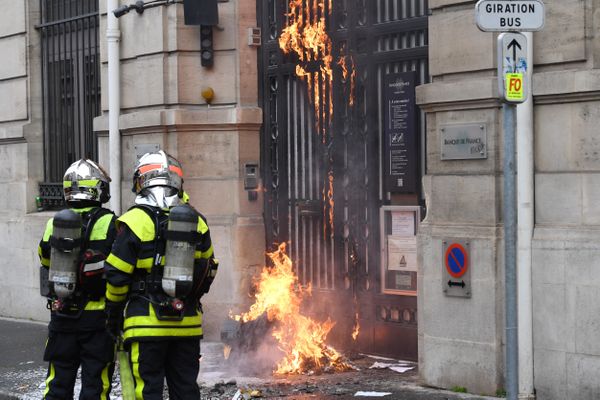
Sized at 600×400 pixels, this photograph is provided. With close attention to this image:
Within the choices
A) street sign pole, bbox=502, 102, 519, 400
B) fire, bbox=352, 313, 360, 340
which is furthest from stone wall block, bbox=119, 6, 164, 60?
street sign pole, bbox=502, 102, 519, 400

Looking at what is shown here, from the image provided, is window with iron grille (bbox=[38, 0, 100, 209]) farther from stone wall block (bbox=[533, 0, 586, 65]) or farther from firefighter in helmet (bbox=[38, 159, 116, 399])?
stone wall block (bbox=[533, 0, 586, 65])

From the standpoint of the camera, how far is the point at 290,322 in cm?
971

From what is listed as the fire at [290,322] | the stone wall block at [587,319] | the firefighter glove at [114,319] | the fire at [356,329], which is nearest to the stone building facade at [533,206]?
the stone wall block at [587,319]

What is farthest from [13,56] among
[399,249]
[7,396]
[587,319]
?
[587,319]

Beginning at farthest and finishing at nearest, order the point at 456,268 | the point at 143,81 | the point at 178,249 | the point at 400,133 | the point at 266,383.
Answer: the point at 143,81
the point at 400,133
the point at 266,383
the point at 456,268
the point at 178,249

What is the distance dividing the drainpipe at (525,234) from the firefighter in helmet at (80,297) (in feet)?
10.1

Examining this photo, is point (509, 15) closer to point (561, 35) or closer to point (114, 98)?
point (561, 35)

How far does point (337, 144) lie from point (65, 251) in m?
3.75

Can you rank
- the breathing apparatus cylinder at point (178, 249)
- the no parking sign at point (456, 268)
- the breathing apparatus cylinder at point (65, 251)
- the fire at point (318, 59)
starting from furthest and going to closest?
the fire at point (318, 59)
the no parking sign at point (456, 268)
the breathing apparatus cylinder at point (65, 251)
the breathing apparatus cylinder at point (178, 249)

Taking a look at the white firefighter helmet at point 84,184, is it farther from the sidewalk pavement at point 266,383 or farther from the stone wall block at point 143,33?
the stone wall block at point 143,33

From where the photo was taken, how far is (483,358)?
7.94m

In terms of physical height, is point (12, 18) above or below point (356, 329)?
above

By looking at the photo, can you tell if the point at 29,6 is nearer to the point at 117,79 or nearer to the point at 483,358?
the point at 117,79

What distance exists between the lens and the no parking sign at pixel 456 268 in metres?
8.02
